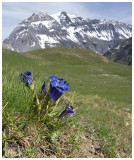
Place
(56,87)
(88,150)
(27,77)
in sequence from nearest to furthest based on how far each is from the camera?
1. (56,87)
2. (27,77)
3. (88,150)

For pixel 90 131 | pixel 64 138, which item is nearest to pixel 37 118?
pixel 64 138

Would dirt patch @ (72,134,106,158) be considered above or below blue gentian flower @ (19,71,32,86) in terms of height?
below

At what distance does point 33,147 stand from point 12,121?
0.56 meters

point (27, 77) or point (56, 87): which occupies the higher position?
point (27, 77)

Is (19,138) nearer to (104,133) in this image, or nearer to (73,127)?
(73,127)

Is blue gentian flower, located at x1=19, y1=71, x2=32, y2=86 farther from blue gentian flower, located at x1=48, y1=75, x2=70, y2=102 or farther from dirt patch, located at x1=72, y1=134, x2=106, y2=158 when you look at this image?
dirt patch, located at x1=72, y1=134, x2=106, y2=158

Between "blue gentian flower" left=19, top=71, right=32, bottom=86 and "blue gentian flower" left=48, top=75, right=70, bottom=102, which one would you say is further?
"blue gentian flower" left=19, top=71, right=32, bottom=86

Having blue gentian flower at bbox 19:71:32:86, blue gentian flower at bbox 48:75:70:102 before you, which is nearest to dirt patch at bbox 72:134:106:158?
blue gentian flower at bbox 48:75:70:102

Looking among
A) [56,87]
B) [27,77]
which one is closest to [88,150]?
[56,87]

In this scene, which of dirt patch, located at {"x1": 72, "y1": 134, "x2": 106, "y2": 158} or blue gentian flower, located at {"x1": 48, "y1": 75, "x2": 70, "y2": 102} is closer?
blue gentian flower, located at {"x1": 48, "y1": 75, "x2": 70, "y2": 102}

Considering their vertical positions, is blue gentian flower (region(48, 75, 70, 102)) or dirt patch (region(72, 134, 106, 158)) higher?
blue gentian flower (region(48, 75, 70, 102))

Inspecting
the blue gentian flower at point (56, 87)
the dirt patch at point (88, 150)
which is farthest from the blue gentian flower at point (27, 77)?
the dirt patch at point (88, 150)

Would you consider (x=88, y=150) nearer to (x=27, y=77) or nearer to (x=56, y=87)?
(x=56, y=87)

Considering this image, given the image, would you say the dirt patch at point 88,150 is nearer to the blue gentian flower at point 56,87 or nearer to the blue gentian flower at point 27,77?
the blue gentian flower at point 56,87
